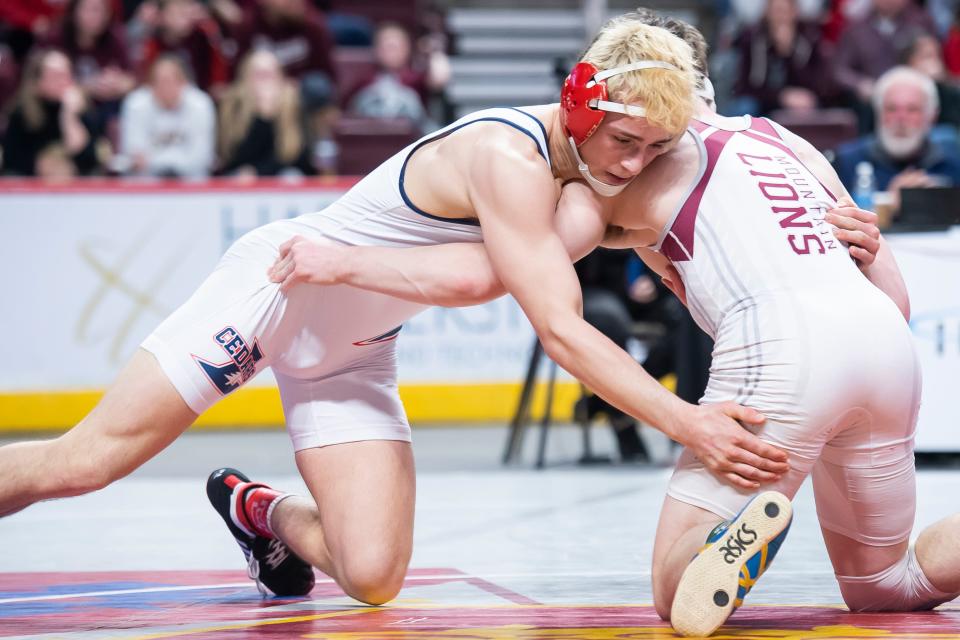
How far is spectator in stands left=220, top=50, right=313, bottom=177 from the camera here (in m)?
9.20

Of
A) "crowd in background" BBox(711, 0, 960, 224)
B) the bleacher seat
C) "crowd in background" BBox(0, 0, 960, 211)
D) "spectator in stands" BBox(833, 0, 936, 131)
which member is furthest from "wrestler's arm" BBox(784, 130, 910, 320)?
"spectator in stands" BBox(833, 0, 936, 131)

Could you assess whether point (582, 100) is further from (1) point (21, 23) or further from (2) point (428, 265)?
(1) point (21, 23)

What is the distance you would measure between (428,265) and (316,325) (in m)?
0.42

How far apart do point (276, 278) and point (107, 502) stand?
275 cm

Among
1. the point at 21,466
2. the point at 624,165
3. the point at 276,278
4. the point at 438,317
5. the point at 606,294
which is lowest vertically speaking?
the point at 438,317

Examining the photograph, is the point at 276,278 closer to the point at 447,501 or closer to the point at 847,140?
the point at 447,501

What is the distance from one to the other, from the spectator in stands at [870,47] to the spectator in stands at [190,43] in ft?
14.8

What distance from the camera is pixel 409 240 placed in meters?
3.48

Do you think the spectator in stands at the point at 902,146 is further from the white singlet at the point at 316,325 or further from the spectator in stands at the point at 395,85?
the white singlet at the point at 316,325

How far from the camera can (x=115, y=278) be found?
802 centimetres

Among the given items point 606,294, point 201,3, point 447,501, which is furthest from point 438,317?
point 201,3

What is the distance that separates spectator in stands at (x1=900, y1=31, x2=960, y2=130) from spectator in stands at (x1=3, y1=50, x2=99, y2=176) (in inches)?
218

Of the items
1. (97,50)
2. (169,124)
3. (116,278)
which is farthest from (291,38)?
(116,278)

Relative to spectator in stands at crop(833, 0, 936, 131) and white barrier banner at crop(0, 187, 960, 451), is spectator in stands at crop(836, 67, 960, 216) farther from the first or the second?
spectator in stands at crop(833, 0, 936, 131)
